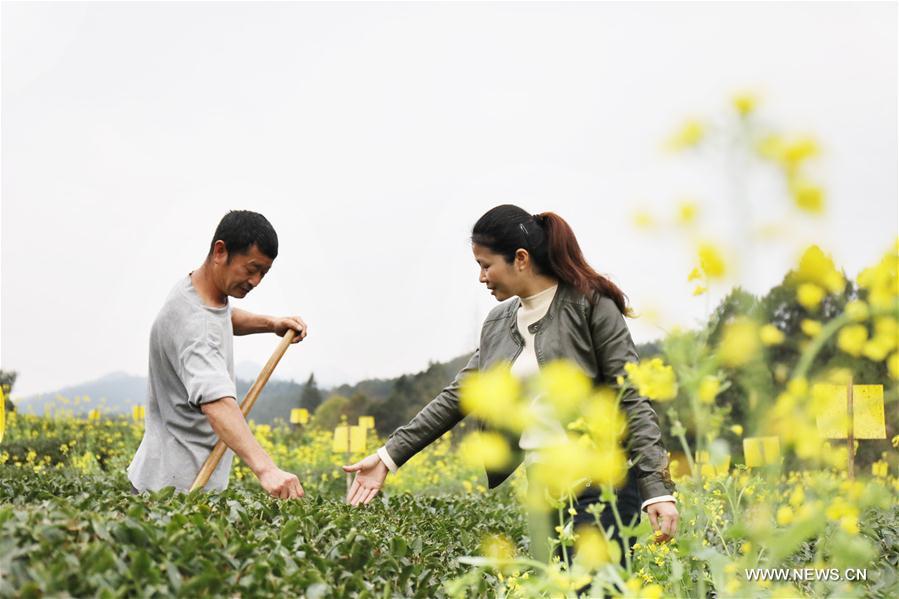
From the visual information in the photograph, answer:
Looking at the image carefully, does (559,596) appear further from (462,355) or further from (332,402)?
(332,402)

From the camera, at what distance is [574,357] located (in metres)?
3.14

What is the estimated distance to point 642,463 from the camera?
289cm

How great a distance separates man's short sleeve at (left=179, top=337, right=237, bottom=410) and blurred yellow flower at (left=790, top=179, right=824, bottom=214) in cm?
213

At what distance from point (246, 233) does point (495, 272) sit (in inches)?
39.1

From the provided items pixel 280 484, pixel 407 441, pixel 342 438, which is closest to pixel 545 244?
pixel 407 441

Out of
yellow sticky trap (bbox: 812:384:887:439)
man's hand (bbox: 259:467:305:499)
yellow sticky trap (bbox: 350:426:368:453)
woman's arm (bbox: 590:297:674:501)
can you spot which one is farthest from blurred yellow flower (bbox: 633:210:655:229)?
yellow sticky trap (bbox: 350:426:368:453)

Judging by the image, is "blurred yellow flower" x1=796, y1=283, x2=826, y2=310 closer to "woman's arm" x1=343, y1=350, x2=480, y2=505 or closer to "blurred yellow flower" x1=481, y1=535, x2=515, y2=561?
"woman's arm" x1=343, y1=350, x2=480, y2=505

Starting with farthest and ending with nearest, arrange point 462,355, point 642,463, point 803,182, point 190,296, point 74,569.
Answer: point 462,355
point 190,296
point 642,463
point 74,569
point 803,182

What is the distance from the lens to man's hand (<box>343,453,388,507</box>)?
11.4 ft

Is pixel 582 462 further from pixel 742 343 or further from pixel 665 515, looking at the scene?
pixel 665 515

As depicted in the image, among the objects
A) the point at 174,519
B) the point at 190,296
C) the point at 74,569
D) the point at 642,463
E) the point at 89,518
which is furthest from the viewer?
the point at 190,296

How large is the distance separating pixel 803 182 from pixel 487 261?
168 cm

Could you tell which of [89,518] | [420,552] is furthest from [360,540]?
[89,518]

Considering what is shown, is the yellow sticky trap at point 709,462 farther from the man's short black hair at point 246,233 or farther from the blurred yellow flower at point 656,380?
the man's short black hair at point 246,233
